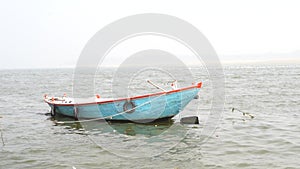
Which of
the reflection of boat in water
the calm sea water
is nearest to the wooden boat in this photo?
the reflection of boat in water

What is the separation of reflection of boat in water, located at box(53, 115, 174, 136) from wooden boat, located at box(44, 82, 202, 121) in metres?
0.29

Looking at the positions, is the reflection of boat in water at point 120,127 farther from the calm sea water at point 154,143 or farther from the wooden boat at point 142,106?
the wooden boat at point 142,106

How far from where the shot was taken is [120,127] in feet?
45.0

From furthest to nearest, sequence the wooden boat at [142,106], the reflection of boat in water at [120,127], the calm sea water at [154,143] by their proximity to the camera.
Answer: the wooden boat at [142,106] < the reflection of boat in water at [120,127] < the calm sea water at [154,143]

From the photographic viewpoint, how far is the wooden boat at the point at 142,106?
1310 cm

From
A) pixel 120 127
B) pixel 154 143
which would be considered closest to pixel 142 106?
pixel 120 127

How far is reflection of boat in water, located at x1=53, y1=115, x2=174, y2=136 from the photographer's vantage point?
13.0 meters

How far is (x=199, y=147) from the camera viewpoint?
10703 millimetres

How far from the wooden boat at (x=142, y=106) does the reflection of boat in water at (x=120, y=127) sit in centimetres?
29

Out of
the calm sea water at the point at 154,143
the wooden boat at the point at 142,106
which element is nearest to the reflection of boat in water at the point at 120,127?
the calm sea water at the point at 154,143

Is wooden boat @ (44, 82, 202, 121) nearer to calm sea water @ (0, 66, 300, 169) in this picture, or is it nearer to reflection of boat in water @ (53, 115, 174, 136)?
reflection of boat in water @ (53, 115, 174, 136)

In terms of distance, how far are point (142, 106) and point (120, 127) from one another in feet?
4.79

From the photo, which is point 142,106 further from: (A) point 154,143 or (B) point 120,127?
(A) point 154,143

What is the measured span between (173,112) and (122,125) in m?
2.45
